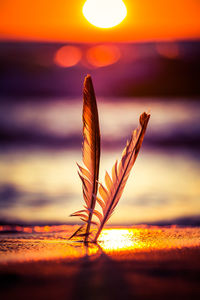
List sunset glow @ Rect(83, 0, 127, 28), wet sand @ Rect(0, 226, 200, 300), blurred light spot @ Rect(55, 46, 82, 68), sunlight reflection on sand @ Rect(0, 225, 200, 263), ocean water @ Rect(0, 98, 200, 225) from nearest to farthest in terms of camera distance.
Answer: wet sand @ Rect(0, 226, 200, 300), sunlight reflection on sand @ Rect(0, 225, 200, 263), ocean water @ Rect(0, 98, 200, 225), sunset glow @ Rect(83, 0, 127, 28), blurred light spot @ Rect(55, 46, 82, 68)

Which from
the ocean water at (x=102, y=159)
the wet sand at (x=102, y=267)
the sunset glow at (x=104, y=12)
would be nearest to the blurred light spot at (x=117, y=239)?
the wet sand at (x=102, y=267)

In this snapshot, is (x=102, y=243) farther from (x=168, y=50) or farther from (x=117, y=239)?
(x=168, y=50)

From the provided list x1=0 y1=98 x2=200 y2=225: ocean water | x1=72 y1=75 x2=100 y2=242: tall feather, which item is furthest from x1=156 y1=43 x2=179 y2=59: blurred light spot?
x1=72 y1=75 x2=100 y2=242: tall feather

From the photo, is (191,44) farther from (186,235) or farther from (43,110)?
(186,235)

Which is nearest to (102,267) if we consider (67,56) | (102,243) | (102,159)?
(102,243)

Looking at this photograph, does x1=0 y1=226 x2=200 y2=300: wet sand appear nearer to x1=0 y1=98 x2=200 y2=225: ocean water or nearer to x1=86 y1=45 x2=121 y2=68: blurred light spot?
x1=0 y1=98 x2=200 y2=225: ocean water

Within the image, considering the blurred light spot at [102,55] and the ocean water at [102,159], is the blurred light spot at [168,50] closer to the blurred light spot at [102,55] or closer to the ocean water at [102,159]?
the blurred light spot at [102,55]
